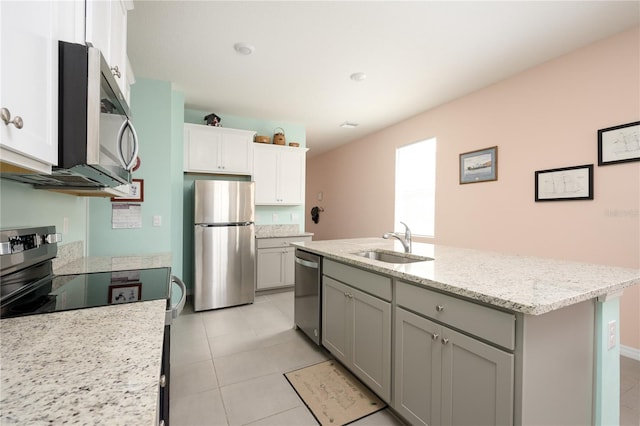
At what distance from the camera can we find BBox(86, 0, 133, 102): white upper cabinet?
3.21 feet

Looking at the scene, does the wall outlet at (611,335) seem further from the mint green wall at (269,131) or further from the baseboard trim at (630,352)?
the mint green wall at (269,131)

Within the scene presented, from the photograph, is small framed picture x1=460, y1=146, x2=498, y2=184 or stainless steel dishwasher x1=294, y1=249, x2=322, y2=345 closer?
stainless steel dishwasher x1=294, y1=249, x2=322, y2=345

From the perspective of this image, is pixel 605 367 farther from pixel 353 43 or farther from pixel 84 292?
pixel 353 43

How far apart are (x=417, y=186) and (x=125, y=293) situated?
13.3 ft

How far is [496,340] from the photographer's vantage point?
1.09 metres

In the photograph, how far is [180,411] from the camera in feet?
5.61

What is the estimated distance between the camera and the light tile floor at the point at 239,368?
1.68 meters

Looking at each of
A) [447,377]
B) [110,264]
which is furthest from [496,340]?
[110,264]

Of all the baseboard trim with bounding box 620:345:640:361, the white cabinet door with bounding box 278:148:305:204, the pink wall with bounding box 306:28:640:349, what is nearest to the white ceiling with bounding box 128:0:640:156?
the pink wall with bounding box 306:28:640:349

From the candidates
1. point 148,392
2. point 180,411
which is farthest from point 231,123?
point 148,392

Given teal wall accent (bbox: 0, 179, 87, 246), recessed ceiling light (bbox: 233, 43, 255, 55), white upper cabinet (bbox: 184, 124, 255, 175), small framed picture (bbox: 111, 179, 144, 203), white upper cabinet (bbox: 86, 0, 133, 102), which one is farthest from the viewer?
white upper cabinet (bbox: 184, 124, 255, 175)

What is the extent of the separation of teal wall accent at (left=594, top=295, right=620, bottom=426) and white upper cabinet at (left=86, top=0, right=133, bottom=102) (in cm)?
232

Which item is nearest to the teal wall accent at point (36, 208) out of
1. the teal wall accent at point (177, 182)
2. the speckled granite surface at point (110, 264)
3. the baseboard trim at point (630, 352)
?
the speckled granite surface at point (110, 264)

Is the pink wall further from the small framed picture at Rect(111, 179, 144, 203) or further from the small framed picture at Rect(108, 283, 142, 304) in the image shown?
the small framed picture at Rect(111, 179, 144, 203)
